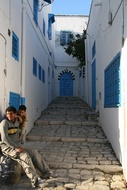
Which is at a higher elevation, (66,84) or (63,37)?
(63,37)

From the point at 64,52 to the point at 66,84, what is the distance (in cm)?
289

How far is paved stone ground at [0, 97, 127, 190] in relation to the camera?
445 centimetres

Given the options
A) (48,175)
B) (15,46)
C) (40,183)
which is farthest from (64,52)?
(40,183)

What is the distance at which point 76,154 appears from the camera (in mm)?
6141

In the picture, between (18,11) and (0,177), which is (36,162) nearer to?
(0,177)

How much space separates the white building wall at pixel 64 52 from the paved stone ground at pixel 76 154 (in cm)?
1117

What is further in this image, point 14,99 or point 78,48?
point 78,48

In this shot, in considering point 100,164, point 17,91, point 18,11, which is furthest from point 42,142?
point 18,11

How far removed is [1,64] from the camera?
5.21 metres

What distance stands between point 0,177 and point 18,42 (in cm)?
400

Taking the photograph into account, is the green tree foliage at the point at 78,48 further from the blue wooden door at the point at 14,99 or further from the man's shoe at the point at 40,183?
the man's shoe at the point at 40,183

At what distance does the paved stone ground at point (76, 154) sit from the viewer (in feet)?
14.6

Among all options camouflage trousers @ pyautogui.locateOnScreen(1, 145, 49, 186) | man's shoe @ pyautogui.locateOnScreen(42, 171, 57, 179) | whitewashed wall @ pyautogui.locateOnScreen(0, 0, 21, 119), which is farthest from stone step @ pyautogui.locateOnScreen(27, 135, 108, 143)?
camouflage trousers @ pyautogui.locateOnScreen(1, 145, 49, 186)

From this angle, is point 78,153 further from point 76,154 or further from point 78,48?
point 78,48
